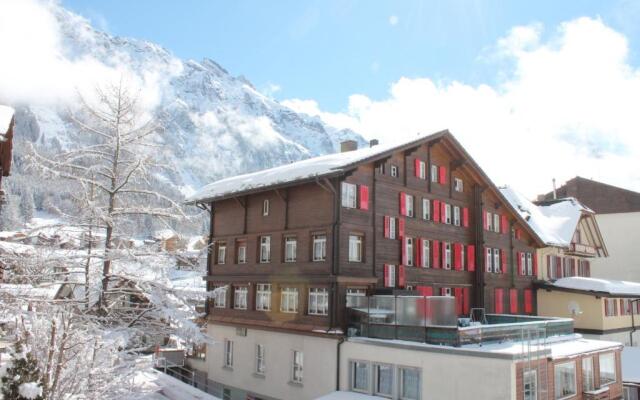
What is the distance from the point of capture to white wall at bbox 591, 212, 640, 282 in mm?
53688

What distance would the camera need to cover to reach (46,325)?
1180 centimetres

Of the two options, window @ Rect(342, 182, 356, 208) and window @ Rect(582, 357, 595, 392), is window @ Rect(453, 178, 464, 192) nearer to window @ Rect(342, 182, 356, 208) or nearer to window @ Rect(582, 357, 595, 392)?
window @ Rect(342, 182, 356, 208)

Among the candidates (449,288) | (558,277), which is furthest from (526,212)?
(449,288)

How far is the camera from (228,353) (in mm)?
30047

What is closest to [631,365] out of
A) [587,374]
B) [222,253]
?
[587,374]

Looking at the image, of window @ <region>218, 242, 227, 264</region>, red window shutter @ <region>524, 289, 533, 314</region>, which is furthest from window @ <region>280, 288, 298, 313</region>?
red window shutter @ <region>524, 289, 533, 314</region>

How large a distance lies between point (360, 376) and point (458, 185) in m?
13.7

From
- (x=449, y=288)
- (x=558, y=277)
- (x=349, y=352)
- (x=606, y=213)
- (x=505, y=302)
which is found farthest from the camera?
(x=606, y=213)

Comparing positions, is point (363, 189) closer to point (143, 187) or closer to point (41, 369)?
point (143, 187)

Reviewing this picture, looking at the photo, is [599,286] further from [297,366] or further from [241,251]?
[241,251]

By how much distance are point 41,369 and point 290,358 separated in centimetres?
1573

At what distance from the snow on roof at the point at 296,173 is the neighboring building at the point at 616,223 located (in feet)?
115

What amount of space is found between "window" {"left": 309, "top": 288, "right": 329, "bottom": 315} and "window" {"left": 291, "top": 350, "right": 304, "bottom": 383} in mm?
2146

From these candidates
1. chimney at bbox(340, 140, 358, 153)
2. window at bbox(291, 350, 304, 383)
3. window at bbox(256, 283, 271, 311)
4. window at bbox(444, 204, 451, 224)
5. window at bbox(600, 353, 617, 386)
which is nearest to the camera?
window at bbox(600, 353, 617, 386)
